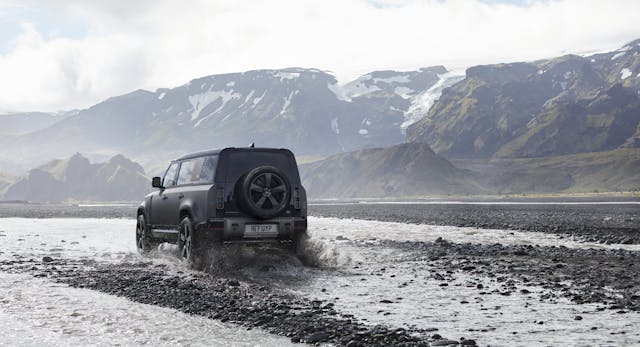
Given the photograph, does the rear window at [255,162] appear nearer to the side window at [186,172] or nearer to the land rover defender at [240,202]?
the land rover defender at [240,202]

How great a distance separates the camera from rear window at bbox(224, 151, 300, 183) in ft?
46.3

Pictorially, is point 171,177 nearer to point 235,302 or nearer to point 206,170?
point 206,170

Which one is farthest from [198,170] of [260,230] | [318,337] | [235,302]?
[318,337]

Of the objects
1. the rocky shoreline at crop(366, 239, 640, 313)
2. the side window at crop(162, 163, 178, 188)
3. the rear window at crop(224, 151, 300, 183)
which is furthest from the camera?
the side window at crop(162, 163, 178, 188)

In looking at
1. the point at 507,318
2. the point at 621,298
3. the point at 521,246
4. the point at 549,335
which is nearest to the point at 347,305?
the point at 507,318

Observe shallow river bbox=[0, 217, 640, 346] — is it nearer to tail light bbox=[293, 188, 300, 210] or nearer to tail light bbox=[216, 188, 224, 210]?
tail light bbox=[293, 188, 300, 210]

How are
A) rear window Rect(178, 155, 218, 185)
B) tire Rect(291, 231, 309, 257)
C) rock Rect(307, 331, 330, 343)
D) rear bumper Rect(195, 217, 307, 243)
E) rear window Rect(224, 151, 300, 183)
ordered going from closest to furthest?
rock Rect(307, 331, 330, 343) → rear bumper Rect(195, 217, 307, 243) → rear window Rect(224, 151, 300, 183) → rear window Rect(178, 155, 218, 185) → tire Rect(291, 231, 309, 257)

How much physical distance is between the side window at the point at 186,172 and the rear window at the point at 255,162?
1546 mm

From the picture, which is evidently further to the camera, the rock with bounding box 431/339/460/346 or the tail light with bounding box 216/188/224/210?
the tail light with bounding box 216/188/224/210

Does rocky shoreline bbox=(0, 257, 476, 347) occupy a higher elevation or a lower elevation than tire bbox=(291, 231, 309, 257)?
lower

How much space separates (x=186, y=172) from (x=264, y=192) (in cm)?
250

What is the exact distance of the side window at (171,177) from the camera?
1642cm

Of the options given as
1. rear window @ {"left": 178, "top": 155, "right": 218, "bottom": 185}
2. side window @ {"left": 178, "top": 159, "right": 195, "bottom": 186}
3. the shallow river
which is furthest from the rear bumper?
side window @ {"left": 178, "top": 159, "right": 195, "bottom": 186}

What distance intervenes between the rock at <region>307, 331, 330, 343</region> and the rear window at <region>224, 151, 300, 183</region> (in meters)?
6.67
